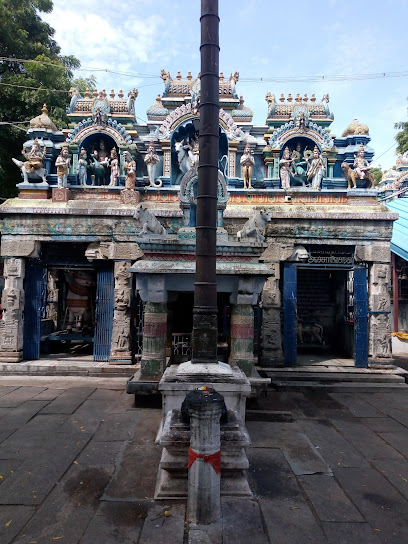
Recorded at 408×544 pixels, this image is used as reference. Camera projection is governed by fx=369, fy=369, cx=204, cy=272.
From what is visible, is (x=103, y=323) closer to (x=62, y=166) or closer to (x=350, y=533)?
(x=62, y=166)

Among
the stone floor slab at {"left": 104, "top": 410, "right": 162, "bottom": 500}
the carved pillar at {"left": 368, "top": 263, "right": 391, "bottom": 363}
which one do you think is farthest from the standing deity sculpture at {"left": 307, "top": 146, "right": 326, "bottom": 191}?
the stone floor slab at {"left": 104, "top": 410, "right": 162, "bottom": 500}

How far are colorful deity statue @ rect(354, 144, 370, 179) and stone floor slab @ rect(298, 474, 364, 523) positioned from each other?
9.15 m

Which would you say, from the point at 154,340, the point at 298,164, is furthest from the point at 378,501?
the point at 298,164

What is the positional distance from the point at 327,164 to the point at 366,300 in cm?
458

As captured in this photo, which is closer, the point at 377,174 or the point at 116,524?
the point at 116,524

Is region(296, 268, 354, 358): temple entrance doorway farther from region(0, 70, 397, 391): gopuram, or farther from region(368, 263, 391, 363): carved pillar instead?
region(368, 263, 391, 363): carved pillar

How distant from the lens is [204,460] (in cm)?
365

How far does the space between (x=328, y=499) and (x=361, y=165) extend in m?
9.79

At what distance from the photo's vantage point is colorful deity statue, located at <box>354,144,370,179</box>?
443 inches

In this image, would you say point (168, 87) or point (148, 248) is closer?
point (148, 248)

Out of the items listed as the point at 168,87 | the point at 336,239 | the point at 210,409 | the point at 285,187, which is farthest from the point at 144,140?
the point at 210,409

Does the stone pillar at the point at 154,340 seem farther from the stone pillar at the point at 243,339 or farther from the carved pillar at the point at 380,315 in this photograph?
the carved pillar at the point at 380,315

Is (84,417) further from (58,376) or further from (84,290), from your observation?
(84,290)

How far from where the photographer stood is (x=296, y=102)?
41.0 feet
